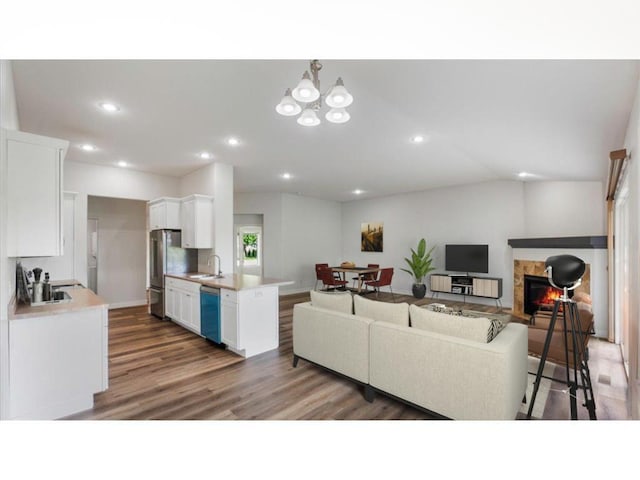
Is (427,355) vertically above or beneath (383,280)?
above

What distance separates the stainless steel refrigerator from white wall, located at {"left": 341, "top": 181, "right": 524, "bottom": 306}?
4853mm

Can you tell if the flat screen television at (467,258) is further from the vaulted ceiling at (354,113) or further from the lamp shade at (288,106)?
the lamp shade at (288,106)

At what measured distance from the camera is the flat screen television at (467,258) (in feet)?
19.9

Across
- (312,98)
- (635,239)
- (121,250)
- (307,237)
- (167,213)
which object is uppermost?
(312,98)

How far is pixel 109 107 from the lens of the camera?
8.89 ft

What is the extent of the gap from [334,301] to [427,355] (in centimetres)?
96

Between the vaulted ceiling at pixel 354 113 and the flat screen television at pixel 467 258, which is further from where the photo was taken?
the flat screen television at pixel 467 258

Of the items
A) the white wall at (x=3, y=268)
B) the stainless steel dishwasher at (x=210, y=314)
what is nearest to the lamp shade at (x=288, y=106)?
the white wall at (x=3, y=268)

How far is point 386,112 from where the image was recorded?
2.90 metres

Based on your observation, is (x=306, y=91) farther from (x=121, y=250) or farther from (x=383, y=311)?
(x=121, y=250)

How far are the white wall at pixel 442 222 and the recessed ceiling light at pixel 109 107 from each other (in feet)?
20.5

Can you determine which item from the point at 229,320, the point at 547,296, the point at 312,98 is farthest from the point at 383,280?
the point at 312,98

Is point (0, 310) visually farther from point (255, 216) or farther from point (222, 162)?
point (255, 216)
